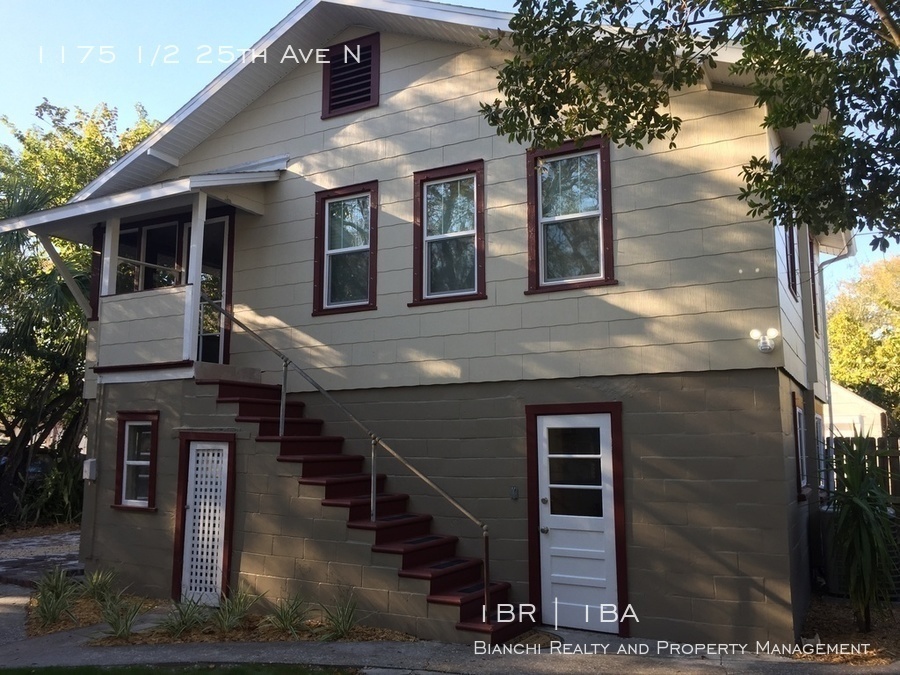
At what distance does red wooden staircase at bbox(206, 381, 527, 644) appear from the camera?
7.23 metres

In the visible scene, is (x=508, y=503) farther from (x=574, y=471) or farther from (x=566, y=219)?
(x=566, y=219)

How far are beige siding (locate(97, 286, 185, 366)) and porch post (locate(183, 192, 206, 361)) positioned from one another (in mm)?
110

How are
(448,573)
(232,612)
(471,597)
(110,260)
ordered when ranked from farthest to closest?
(110,260), (232,612), (448,573), (471,597)

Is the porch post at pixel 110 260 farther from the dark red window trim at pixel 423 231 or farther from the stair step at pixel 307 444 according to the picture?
the dark red window trim at pixel 423 231

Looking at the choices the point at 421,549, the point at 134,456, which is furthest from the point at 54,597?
the point at 421,549

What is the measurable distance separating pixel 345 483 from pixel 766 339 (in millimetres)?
4603

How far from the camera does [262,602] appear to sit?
26.9 feet

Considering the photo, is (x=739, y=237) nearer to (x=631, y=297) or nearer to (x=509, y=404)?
(x=631, y=297)

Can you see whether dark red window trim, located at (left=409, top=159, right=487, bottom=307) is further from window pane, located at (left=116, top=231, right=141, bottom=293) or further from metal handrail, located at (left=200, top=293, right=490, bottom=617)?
window pane, located at (left=116, top=231, right=141, bottom=293)

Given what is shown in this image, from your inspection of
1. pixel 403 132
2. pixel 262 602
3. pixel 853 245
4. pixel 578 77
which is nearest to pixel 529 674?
pixel 262 602

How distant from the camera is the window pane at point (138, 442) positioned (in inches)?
383

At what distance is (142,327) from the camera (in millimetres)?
9703

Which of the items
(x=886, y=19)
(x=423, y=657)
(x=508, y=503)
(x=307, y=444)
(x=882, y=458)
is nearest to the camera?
(x=886, y=19)

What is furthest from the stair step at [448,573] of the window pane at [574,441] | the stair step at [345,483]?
the window pane at [574,441]
